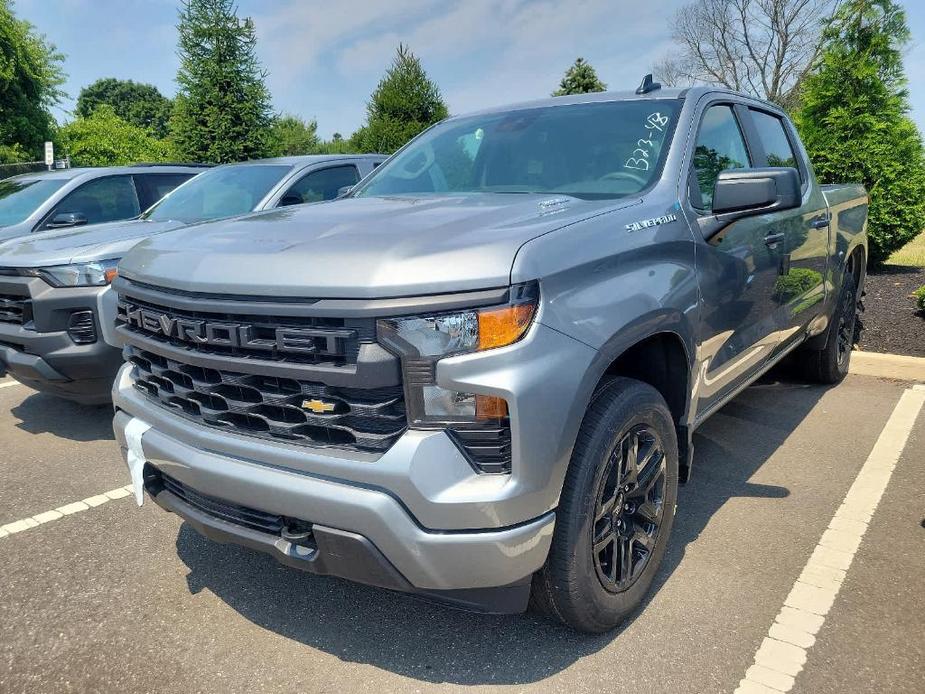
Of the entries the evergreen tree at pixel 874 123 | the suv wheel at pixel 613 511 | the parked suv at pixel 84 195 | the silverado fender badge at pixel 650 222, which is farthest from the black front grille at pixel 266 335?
the evergreen tree at pixel 874 123

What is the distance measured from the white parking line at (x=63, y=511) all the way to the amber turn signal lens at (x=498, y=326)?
2614 mm

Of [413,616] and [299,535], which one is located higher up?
[299,535]

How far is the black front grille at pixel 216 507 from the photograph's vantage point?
2148mm

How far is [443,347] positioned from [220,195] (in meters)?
4.52

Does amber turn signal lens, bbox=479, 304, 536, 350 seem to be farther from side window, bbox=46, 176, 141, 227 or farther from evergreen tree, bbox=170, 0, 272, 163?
evergreen tree, bbox=170, 0, 272, 163

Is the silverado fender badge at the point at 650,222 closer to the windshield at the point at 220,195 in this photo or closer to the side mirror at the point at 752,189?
the side mirror at the point at 752,189

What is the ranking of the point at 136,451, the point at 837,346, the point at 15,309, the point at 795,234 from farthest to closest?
the point at 837,346 → the point at 15,309 → the point at 795,234 → the point at 136,451

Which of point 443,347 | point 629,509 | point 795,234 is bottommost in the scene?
point 629,509

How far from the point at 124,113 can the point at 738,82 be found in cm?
6523

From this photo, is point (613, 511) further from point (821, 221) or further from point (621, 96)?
point (821, 221)

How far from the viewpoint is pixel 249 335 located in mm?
2055

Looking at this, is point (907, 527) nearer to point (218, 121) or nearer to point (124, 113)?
point (218, 121)

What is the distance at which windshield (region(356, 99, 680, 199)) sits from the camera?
9.65ft

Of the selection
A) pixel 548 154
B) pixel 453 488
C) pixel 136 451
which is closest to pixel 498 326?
pixel 453 488
